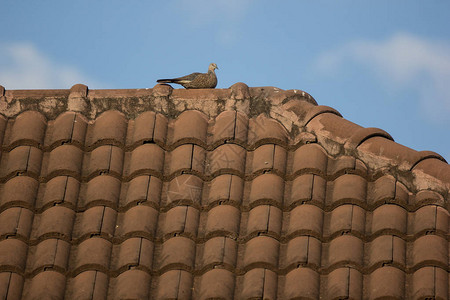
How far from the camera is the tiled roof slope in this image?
8188 mm

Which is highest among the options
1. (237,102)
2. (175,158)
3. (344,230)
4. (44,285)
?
(237,102)

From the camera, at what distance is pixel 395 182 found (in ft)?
28.7

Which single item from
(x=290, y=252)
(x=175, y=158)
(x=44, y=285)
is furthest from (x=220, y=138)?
(x=44, y=285)

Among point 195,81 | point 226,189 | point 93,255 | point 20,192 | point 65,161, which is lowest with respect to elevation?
point 93,255

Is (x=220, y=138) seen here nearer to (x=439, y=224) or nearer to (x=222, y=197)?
(x=222, y=197)

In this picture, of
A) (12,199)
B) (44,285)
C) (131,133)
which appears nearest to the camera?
(44,285)

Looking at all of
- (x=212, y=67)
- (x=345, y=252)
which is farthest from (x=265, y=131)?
(x=212, y=67)

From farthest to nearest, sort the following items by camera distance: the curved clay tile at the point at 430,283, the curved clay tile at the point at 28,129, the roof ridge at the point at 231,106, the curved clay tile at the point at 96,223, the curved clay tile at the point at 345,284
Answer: the curved clay tile at the point at 28,129 < the roof ridge at the point at 231,106 < the curved clay tile at the point at 96,223 < the curved clay tile at the point at 345,284 < the curved clay tile at the point at 430,283

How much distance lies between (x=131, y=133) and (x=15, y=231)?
1.39 m

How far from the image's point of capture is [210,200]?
8.77 metres

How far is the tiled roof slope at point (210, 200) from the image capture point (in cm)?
819

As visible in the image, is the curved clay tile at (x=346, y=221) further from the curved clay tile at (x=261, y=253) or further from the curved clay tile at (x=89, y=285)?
the curved clay tile at (x=89, y=285)

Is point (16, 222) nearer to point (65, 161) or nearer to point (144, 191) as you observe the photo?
point (65, 161)

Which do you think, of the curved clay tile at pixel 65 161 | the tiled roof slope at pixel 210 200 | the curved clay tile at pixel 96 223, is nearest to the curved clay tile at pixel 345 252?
the tiled roof slope at pixel 210 200
